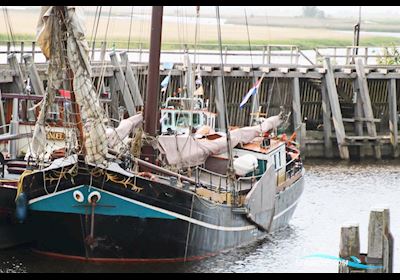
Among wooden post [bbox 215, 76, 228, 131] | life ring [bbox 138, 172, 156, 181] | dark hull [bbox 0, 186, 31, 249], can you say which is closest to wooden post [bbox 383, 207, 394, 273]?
life ring [bbox 138, 172, 156, 181]

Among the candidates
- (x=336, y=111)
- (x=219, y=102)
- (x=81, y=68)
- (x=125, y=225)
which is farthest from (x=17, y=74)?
(x=336, y=111)

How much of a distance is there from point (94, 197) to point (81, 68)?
3.14 meters

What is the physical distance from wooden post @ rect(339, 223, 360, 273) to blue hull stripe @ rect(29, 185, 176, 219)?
19.2 feet

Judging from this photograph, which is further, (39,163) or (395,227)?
(395,227)

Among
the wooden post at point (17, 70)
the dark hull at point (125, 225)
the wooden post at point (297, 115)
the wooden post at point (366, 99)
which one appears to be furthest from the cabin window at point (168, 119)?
the wooden post at point (366, 99)

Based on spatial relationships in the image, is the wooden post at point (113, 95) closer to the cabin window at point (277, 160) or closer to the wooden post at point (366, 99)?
the wooden post at point (366, 99)

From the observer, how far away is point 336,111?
55.4 metres

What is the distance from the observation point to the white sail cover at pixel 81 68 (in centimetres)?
3027

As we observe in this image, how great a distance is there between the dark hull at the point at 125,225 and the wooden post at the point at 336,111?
74.5 ft

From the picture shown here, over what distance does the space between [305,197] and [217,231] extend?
11.6 meters

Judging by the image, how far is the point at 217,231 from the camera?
110ft

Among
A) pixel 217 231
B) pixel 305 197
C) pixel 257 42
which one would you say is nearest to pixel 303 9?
pixel 257 42

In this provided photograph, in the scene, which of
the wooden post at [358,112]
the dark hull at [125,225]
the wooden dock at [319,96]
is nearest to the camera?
the dark hull at [125,225]
